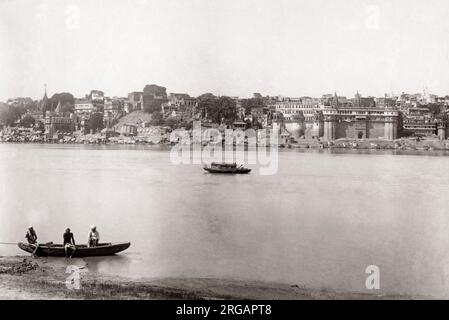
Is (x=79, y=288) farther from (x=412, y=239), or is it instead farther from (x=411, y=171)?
(x=411, y=171)

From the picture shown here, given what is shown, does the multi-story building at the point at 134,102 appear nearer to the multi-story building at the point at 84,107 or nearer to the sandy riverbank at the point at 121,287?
the multi-story building at the point at 84,107

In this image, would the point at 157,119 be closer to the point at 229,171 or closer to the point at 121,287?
the point at 229,171

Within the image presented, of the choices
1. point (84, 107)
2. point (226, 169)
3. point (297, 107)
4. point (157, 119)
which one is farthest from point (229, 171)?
point (297, 107)

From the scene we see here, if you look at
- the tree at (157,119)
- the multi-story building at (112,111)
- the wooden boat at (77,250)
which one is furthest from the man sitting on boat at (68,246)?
the multi-story building at (112,111)

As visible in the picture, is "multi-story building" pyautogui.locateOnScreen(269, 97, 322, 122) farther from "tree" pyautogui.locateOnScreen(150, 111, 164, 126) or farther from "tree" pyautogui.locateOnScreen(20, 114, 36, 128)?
"tree" pyautogui.locateOnScreen(20, 114, 36, 128)

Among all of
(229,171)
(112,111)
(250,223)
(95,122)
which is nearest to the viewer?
(250,223)
